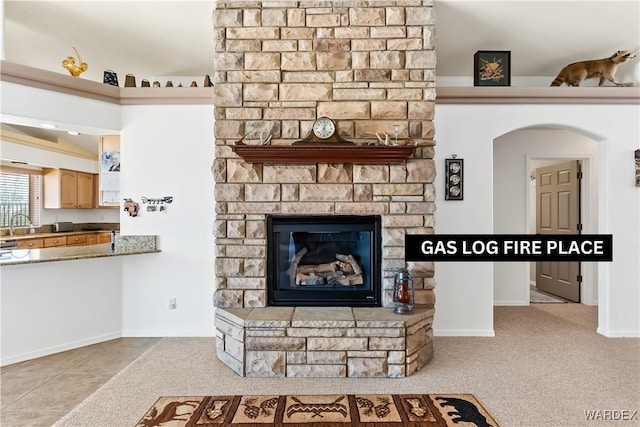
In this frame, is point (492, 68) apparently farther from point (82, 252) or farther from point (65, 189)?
point (65, 189)

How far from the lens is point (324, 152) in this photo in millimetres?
2619

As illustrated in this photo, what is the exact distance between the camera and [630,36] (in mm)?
3342

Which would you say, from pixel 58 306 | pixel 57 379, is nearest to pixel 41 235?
pixel 58 306

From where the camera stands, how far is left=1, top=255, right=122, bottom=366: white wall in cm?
283

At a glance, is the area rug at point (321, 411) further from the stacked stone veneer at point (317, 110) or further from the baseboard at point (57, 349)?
the baseboard at point (57, 349)

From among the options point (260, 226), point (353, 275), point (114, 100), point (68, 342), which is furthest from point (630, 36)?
point (68, 342)

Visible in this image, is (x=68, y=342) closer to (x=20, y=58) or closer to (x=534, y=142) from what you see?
(x=20, y=58)

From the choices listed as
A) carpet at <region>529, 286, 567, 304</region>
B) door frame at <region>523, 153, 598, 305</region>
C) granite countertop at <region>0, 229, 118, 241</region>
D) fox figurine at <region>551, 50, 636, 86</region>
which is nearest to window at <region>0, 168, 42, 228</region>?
granite countertop at <region>0, 229, 118, 241</region>

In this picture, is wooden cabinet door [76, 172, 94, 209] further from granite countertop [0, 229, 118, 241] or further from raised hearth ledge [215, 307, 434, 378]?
raised hearth ledge [215, 307, 434, 378]

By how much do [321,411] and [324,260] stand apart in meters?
1.20

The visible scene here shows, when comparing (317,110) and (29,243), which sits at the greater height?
(317,110)

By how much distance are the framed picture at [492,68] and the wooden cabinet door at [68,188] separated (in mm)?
6482

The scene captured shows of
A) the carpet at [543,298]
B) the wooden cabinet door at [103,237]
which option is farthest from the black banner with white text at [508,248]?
the wooden cabinet door at [103,237]

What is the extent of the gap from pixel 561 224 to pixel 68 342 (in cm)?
609
